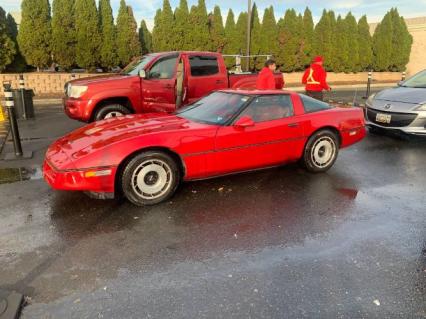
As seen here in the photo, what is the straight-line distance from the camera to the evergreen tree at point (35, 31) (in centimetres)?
1694

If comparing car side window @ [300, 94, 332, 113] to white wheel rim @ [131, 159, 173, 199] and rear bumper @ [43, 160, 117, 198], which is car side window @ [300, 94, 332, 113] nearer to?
white wheel rim @ [131, 159, 173, 199]

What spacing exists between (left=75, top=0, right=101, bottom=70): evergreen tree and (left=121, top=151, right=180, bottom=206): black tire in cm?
1573

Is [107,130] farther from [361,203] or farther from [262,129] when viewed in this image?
[361,203]

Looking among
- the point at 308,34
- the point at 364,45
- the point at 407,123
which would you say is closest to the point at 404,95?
the point at 407,123

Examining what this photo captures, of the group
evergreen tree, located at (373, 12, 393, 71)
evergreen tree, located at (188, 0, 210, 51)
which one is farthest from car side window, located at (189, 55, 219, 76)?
evergreen tree, located at (373, 12, 393, 71)

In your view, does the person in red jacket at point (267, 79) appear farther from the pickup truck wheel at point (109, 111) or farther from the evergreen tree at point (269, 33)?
the evergreen tree at point (269, 33)

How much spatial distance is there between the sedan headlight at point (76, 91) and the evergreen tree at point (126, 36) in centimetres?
1206

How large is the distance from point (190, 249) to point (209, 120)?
2023mm

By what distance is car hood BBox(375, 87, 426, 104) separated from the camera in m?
7.32

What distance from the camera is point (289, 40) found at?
82.1ft

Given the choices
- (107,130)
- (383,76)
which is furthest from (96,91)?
(383,76)

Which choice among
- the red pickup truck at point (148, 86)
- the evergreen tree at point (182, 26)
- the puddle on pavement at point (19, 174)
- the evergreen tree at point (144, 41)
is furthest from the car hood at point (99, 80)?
the evergreen tree at point (144, 41)

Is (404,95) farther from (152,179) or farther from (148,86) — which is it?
(152,179)

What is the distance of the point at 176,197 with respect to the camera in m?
4.66
